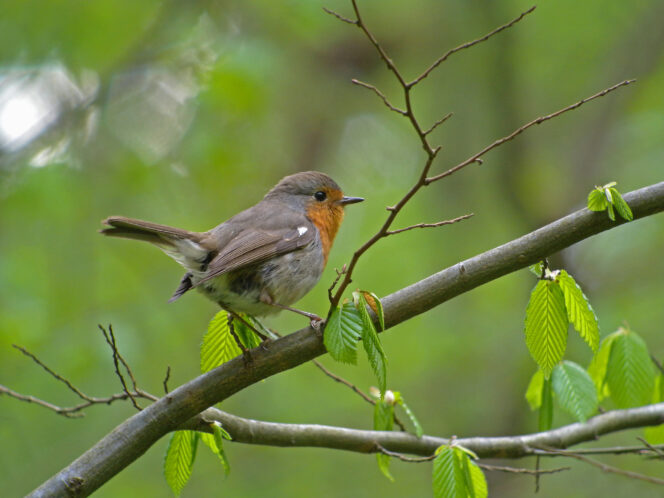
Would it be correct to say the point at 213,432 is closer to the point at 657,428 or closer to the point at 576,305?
the point at 576,305

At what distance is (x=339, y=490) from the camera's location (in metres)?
8.31

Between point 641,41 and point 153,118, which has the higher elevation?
point 153,118

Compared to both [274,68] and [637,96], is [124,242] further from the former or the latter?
[637,96]

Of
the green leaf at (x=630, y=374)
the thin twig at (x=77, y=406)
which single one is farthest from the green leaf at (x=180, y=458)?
the green leaf at (x=630, y=374)

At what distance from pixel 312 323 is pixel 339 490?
5.90 meters

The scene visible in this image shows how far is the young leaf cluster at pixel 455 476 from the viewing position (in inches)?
108

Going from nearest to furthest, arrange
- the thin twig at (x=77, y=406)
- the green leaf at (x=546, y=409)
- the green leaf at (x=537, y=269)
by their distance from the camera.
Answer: the green leaf at (x=537, y=269), the thin twig at (x=77, y=406), the green leaf at (x=546, y=409)

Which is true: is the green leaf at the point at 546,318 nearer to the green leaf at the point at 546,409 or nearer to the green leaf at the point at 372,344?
the green leaf at the point at 372,344

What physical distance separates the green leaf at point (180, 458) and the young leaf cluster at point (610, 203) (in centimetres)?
202

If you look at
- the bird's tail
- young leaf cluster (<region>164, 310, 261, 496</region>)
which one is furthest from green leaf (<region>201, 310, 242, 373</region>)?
the bird's tail

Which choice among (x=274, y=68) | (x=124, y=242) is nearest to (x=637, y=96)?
(x=274, y=68)

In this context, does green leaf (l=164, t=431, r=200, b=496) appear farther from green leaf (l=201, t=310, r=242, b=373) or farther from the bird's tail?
the bird's tail

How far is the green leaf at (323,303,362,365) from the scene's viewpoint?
261 cm

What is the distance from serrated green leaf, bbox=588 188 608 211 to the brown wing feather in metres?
2.03
